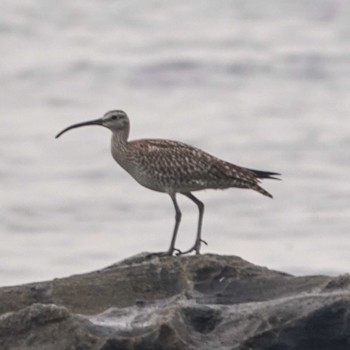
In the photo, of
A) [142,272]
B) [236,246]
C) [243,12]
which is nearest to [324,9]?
[243,12]

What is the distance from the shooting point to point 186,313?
39.8 feet

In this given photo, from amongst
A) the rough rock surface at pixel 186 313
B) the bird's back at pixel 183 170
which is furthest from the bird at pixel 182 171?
the rough rock surface at pixel 186 313

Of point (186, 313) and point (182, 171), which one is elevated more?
point (182, 171)

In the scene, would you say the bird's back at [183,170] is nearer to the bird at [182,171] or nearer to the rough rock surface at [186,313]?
the bird at [182,171]

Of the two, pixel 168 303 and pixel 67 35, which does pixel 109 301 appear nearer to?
pixel 168 303

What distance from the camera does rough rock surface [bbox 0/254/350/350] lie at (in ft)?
38.7

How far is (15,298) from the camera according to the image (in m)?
13.1

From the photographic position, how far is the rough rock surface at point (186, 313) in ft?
38.7

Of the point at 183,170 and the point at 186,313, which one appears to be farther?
the point at 183,170

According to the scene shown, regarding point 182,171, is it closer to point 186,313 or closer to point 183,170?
point 183,170

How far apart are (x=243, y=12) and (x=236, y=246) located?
73.4ft

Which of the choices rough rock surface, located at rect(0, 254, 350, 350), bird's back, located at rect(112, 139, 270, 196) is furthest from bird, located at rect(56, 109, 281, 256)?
rough rock surface, located at rect(0, 254, 350, 350)

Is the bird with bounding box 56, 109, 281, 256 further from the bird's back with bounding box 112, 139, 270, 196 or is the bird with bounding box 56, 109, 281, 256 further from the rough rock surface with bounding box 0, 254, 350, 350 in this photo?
the rough rock surface with bounding box 0, 254, 350, 350

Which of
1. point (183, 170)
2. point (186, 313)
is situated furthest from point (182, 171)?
point (186, 313)
